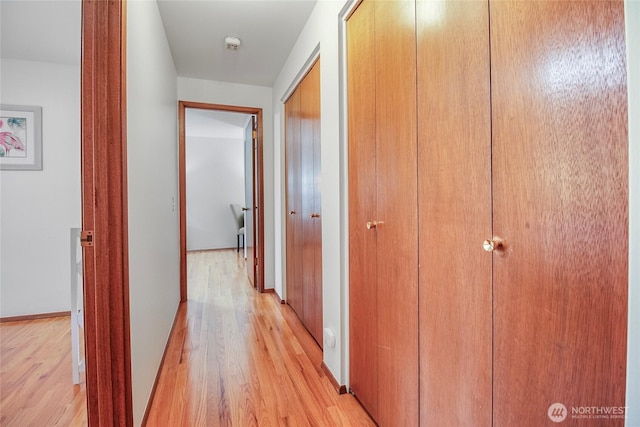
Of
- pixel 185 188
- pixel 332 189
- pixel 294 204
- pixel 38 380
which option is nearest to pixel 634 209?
pixel 332 189

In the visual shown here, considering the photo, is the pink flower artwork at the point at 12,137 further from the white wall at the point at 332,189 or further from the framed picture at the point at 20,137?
the white wall at the point at 332,189

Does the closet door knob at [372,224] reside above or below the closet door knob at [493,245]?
above

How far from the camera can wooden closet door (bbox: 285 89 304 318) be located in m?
2.57

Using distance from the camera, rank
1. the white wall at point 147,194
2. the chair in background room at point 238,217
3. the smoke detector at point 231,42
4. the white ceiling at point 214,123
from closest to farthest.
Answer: the white wall at point 147,194
the smoke detector at point 231,42
the white ceiling at point 214,123
the chair in background room at point 238,217

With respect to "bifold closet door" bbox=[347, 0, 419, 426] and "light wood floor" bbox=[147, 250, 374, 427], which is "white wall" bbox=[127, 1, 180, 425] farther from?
"bifold closet door" bbox=[347, 0, 419, 426]

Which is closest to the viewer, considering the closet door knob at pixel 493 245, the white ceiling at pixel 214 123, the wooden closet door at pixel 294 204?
the closet door knob at pixel 493 245

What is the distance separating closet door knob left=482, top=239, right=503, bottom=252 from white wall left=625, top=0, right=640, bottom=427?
0.25 m

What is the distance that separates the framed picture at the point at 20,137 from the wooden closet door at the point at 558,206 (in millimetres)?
3580

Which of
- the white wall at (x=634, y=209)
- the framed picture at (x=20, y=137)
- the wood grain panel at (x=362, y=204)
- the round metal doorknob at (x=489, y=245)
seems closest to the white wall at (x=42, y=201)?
the framed picture at (x=20, y=137)

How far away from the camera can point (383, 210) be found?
128 cm

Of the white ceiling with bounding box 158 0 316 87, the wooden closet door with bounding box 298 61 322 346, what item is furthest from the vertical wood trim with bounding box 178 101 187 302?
the wooden closet door with bounding box 298 61 322 346

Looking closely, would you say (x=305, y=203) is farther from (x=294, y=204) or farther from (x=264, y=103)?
(x=264, y=103)

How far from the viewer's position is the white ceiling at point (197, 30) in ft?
6.53

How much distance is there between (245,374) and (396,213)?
1.37 metres
